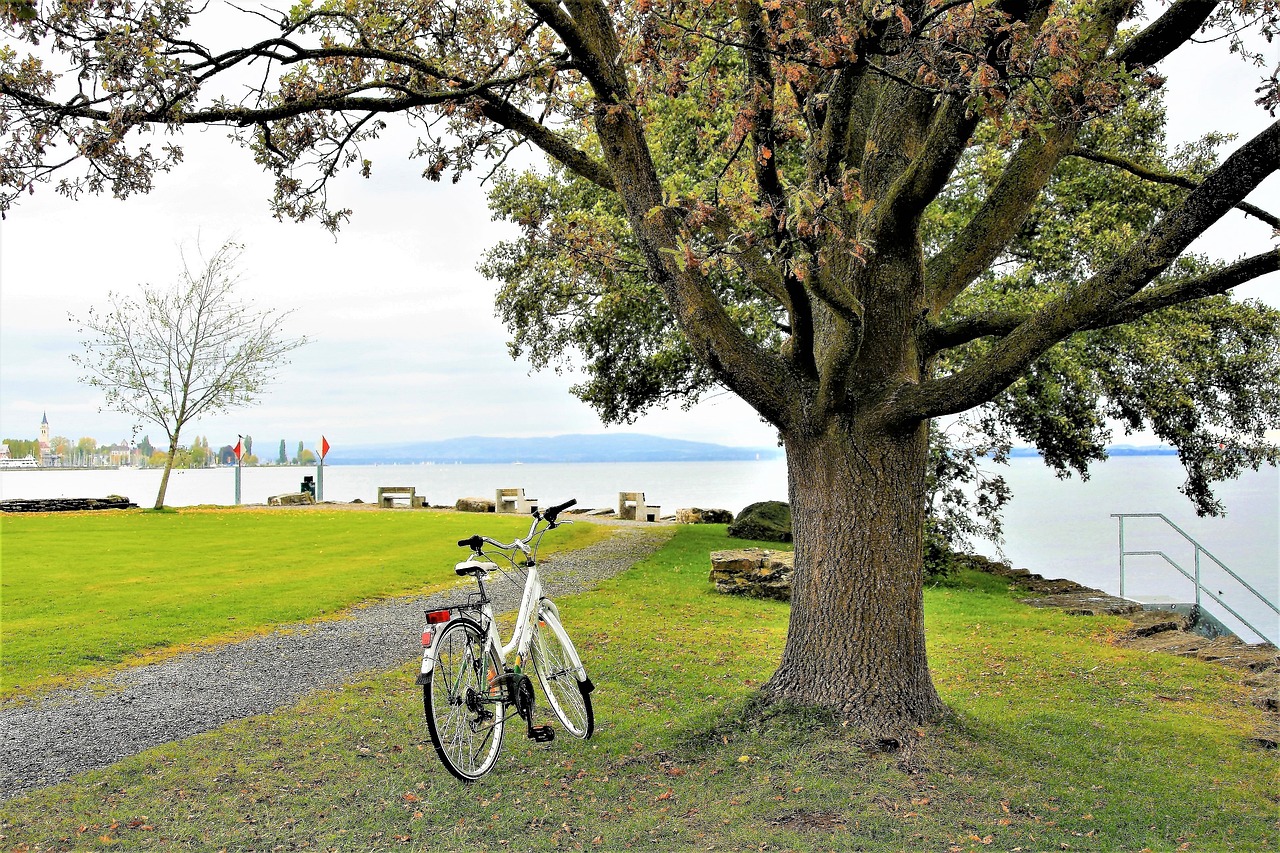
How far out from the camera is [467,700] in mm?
5043

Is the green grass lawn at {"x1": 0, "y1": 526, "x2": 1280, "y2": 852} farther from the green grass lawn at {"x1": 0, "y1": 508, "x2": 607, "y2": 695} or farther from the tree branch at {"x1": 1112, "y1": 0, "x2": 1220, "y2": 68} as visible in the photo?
the tree branch at {"x1": 1112, "y1": 0, "x2": 1220, "y2": 68}

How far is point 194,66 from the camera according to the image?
586 centimetres

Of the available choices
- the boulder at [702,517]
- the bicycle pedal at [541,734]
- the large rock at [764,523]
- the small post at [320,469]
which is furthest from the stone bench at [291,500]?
the bicycle pedal at [541,734]

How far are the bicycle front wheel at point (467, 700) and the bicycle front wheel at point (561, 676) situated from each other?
1.22 feet

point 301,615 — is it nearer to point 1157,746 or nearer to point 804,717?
point 804,717

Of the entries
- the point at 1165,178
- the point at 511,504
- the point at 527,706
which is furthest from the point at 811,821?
the point at 511,504

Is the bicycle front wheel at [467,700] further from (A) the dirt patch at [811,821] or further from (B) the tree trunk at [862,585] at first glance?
(B) the tree trunk at [862,585]

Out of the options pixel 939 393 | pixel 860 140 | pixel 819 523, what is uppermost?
pixel 860 140

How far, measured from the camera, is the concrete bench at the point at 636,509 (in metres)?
26.5

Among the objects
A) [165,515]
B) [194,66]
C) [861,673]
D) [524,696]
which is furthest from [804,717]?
[165,515]

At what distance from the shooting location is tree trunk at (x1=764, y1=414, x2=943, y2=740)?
5730mm

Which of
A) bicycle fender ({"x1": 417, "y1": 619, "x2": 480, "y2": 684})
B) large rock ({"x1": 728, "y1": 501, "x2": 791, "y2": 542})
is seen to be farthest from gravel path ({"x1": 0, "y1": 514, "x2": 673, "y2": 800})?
large rock ({"x1": 728, "y1": 501, "x2": 791, "y2": 542})

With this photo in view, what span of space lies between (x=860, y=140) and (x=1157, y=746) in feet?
16.6

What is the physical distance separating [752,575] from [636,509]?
1397cm
